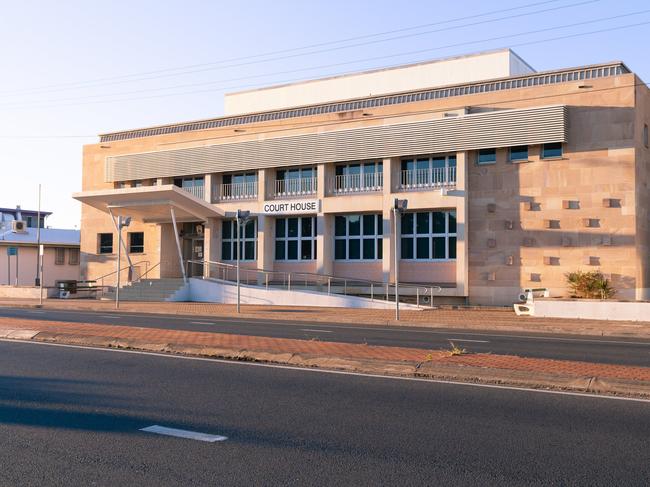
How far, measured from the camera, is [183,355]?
1320 centimetres

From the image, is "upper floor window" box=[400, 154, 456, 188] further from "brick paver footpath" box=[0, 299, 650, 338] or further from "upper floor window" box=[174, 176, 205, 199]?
"upper floor window" box=[174, 176, 205, 199]

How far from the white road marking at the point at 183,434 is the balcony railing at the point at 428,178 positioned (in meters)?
27.3

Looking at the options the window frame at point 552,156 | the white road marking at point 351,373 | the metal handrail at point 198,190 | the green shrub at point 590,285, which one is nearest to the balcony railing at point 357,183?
the window frame at point 552,156

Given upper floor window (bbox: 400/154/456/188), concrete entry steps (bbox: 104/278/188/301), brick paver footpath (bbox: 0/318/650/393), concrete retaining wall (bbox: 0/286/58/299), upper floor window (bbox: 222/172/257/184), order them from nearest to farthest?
brick paver footpath (bbox: 0/318/650/393)
upper floor window (bbox: 400/154/456/188)
concrete entry steps (bbox: 104/278/188/301)
upper floor window (bbox: 222/172/257/184)
concrete retaining wall (bbox: 0/286/58/299)

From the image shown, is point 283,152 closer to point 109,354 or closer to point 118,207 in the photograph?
point 118,207

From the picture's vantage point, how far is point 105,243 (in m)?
44.8

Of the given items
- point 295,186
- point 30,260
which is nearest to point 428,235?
point 295,186

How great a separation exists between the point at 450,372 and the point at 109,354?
20.7 ft

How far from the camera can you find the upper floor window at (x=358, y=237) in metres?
35.6

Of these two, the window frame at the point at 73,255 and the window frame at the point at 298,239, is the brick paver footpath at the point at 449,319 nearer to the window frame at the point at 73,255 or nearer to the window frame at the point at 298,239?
the window frame at the point at 298,239

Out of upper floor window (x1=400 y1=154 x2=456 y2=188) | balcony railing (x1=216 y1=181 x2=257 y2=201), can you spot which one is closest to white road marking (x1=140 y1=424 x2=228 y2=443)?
upper floor window (x1=400 y1=154 x2=456 y2=188)

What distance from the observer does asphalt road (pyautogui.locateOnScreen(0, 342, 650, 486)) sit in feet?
19.2

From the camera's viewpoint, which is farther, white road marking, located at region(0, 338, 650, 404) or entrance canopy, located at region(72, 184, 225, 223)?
entrance canopy, located at region(72, 184, 225, 223)

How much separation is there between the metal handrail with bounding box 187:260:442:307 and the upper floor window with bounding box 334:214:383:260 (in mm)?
1659
